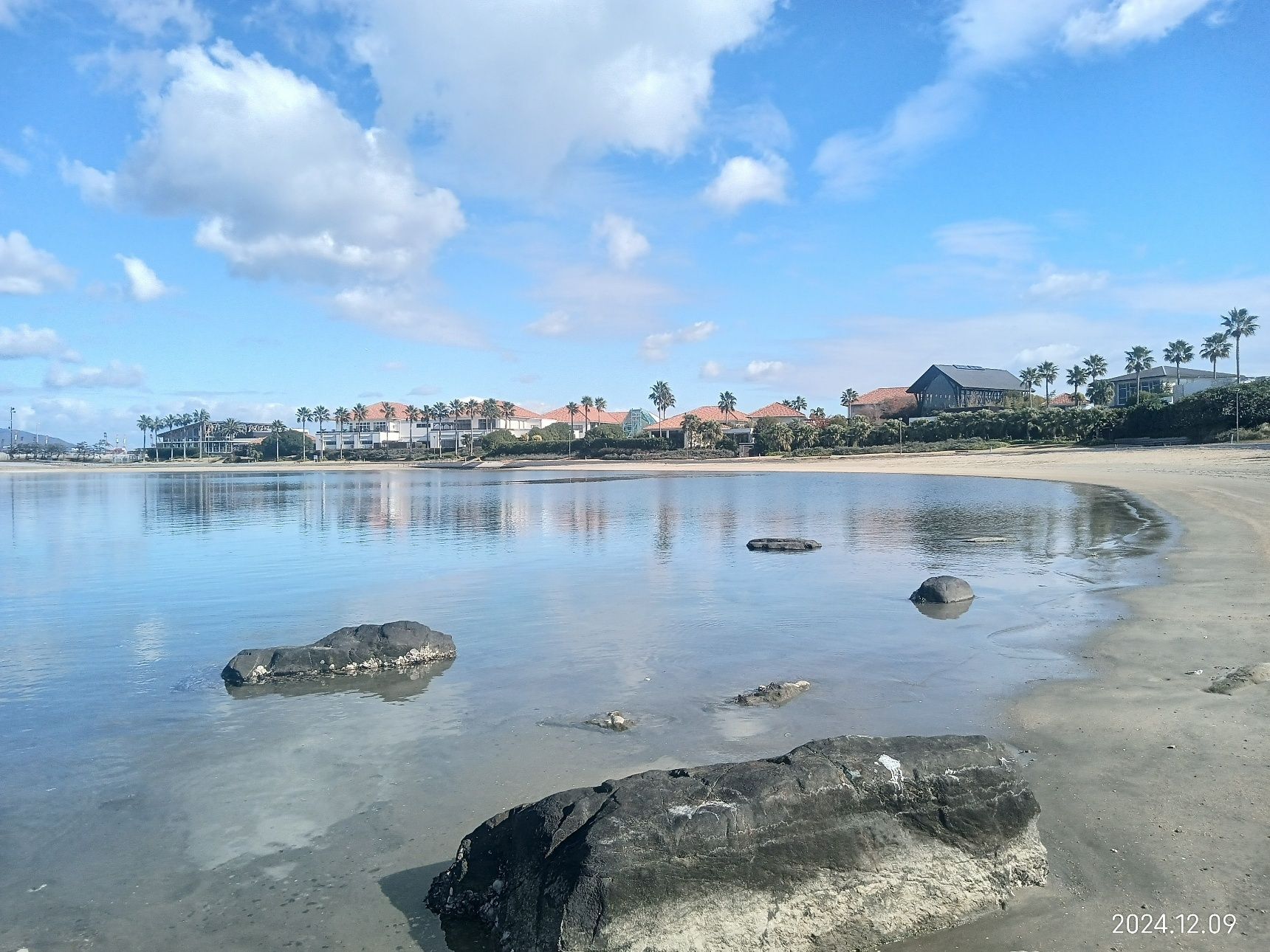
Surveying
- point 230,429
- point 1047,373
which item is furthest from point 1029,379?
point 230,429

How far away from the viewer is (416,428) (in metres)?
161

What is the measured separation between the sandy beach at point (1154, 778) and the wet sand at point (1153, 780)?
0.01 meters

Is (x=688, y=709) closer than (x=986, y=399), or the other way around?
(x=688, y=709)

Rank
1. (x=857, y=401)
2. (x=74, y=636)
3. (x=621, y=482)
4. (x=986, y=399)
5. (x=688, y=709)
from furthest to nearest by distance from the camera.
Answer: (x=857, y=401)
(x=986, y=399)
(x=621, y=482)
(x=74, y=636)
(x=688, y=709)

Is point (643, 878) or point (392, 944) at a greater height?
point (643, 878)

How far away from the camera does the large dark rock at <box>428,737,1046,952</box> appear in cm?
462

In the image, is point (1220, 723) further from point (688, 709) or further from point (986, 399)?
point (986, 399)

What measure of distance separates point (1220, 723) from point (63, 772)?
10.9m

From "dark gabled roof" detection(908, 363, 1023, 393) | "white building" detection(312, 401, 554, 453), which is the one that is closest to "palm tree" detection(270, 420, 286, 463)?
"white building" detection(312, 401, 554, 453)

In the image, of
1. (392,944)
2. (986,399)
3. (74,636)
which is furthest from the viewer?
(986,399)

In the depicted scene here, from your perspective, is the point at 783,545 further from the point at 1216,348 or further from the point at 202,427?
the point at 202,427

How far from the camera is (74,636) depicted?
14195 mm

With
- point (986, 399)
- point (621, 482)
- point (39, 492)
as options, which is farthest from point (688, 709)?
point (986, 399)

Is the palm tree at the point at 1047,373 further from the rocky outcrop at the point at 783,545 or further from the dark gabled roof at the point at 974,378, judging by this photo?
the rocky outcrop at the point at 783,545
